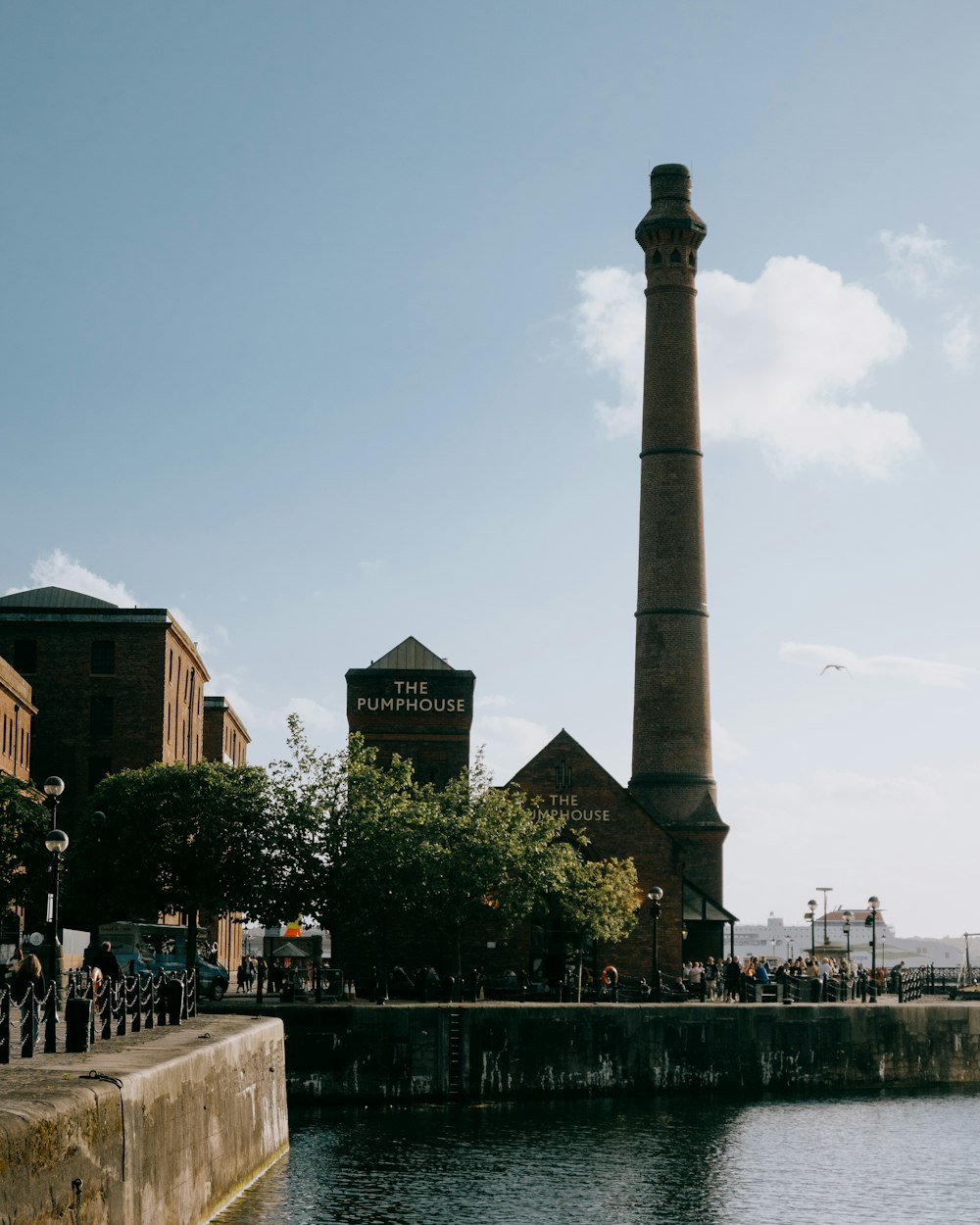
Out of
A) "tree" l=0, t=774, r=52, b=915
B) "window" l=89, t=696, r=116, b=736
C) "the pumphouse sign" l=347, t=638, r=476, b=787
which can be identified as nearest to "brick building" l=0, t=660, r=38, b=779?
"window" l=89, t=696, r=116, b=736

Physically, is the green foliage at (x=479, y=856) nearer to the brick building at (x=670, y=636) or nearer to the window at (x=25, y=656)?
the brick building at (x=670, y=636)

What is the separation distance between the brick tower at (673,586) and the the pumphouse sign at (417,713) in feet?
33.1

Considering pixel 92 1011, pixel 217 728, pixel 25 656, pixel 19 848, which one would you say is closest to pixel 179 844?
pixel 19 848

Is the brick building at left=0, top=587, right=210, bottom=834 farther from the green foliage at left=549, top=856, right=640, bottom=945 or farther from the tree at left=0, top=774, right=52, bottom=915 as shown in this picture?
the green foliage at left=549, top=856, right=640, bottom=945

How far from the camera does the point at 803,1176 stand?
109ft

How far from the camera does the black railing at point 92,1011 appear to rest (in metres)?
20.2

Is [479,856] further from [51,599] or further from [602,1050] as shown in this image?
[51,599]

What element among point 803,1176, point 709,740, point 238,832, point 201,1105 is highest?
point 709,740

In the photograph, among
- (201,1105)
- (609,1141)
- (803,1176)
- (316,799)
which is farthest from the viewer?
(316,799)

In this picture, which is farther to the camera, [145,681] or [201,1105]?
[145,681]

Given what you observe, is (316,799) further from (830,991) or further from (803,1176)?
(803,1176)

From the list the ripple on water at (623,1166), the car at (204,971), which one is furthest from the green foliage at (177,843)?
the ripple on water at (623,1166)

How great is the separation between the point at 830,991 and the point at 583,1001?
30.6ft

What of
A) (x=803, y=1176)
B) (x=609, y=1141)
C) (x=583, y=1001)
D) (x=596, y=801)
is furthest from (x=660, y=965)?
(x=803, y=1176)
